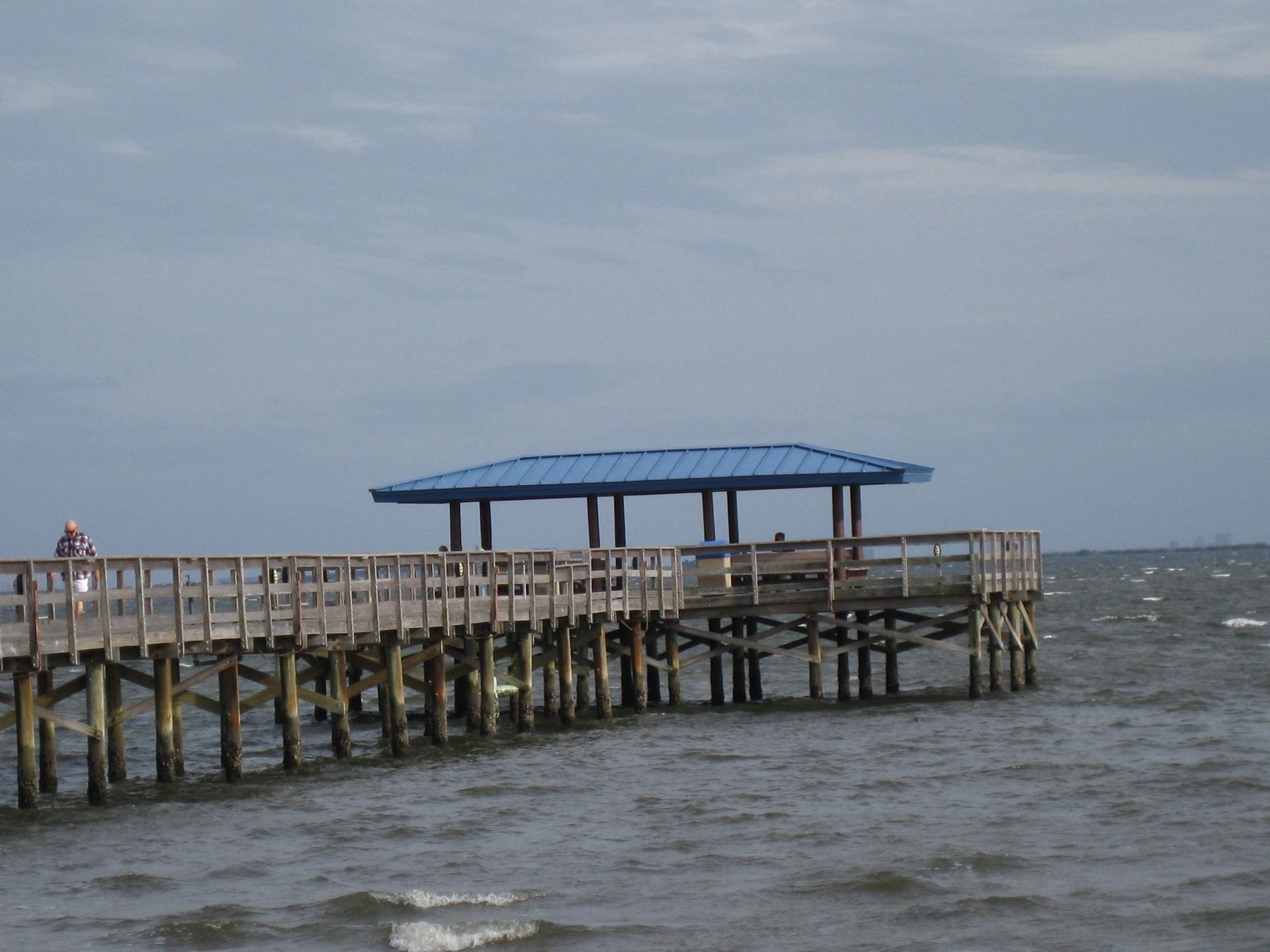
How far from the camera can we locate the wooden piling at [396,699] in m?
23.9

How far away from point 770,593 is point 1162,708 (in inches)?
277

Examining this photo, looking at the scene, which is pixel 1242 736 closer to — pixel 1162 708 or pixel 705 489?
pixel 1162 708

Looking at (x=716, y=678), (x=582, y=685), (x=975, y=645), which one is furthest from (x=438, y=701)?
(x=975, y=645)

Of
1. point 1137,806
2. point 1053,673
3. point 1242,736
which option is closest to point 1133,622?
point 1053,673

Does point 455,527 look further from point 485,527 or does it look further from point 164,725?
point 164,725

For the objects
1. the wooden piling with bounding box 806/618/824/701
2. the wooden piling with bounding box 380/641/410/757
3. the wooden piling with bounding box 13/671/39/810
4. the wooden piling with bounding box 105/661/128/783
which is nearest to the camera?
the wooden piling with bounding box 13/671/39/810

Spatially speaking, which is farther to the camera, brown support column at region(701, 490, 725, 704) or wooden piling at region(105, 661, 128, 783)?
brown support column at region(701, 490, 725, 704)

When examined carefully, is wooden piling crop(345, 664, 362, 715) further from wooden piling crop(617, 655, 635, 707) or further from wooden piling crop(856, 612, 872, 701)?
wooden piling crop(856, 612, 872, 701)

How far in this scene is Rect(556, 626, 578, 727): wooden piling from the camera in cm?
2773

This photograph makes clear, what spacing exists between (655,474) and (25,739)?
15881 mm

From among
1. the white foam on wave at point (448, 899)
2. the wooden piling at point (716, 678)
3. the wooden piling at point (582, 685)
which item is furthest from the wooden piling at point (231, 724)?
the wooden piling at point (716, 678)

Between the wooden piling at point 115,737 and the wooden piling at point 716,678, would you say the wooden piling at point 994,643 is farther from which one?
the wooden piling at point 115,737

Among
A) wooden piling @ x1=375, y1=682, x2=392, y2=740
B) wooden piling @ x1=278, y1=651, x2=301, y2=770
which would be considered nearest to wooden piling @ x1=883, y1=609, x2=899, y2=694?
wooden piling @ x1=375, y1=682, x2=392, y2=740

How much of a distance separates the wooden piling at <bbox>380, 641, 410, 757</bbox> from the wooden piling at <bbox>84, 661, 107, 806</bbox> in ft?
16.3
